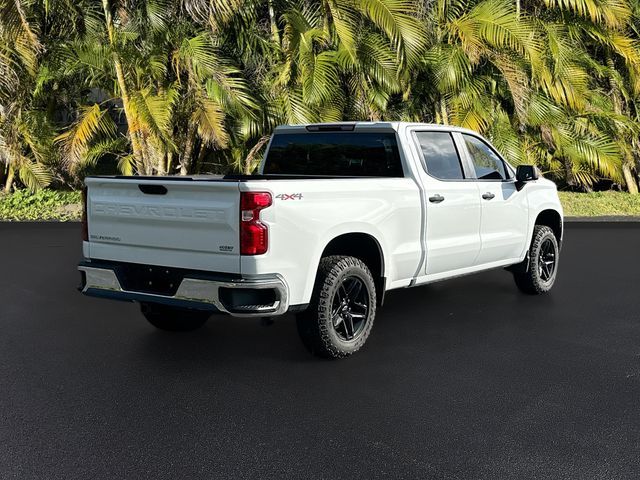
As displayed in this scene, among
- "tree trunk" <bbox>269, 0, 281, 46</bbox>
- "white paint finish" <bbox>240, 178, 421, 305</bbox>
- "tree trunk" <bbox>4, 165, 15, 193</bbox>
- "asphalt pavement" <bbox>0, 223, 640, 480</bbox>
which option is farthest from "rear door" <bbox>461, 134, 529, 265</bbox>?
"tree trunk" <bbox>4, 165, 15, 193</bbox>

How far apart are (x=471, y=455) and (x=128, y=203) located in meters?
3.18

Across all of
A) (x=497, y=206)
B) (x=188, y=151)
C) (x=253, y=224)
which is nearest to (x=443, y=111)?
(x=188, y=151)

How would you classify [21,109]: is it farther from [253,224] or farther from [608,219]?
[253,224]

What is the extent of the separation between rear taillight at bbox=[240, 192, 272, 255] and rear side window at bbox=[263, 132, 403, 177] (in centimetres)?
197

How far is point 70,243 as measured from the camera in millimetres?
13406

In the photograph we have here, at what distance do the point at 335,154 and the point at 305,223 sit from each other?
181 cm

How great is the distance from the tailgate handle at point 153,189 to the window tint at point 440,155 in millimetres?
2447

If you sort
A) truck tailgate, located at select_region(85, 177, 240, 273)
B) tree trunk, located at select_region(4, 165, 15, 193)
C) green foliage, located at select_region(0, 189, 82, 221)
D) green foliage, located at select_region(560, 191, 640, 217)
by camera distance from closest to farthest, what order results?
truck tailgate, located at select_region(85, 177, 240, 273) < green foliage, located at select_region(0, 189, 82, 221) < green foliage, located at select_region(560, 191, 640, 217) < tree trunk, located at select_region(4, 165, 15, 193)

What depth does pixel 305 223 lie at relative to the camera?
5.70 metres

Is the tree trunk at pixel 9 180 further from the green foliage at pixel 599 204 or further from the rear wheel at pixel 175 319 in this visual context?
the rear wheel at pixel 175 319

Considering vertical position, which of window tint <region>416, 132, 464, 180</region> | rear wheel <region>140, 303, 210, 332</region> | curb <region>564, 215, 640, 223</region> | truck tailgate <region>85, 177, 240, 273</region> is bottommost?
rear wheel <region>140, 303, 210, 332</region>

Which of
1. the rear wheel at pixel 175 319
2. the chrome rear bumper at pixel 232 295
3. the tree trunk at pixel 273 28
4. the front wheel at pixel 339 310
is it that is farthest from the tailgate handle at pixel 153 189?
the tree trunk at pixel 273 28

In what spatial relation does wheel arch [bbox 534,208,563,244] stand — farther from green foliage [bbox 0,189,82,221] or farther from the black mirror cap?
green foliage [bbox 0,189,82,221]

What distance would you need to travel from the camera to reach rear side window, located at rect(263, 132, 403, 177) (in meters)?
7.10
